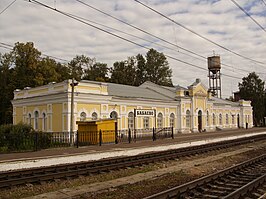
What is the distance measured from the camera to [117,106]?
1229 inches

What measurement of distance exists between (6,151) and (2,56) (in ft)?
108

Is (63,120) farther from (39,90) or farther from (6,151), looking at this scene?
(6,151)

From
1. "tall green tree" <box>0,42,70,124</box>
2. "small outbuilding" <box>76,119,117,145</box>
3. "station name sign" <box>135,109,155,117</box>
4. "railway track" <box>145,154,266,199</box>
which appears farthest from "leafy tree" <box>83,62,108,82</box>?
"railway track" <box>145,154,266,199</box>

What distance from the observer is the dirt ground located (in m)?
8.81

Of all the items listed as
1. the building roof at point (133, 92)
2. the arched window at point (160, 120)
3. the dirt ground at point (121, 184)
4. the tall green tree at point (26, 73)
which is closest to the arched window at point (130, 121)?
the building roof at point (133, 92)

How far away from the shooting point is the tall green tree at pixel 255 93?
6825 centimetres

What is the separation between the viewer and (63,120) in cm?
2709

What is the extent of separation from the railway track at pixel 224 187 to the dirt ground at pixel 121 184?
0.88 metres

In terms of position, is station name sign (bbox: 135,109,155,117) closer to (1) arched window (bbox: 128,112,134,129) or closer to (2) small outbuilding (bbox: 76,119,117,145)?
(2) small outbuilding (bbox: 76,119,117,145)

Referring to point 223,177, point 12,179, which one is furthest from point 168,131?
point 12,179

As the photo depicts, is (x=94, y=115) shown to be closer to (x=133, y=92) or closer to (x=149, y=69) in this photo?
(x=133, y=92)

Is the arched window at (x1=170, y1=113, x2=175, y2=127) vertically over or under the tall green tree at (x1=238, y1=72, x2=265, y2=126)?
under

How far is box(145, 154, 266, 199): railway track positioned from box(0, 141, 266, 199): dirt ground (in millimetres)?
875

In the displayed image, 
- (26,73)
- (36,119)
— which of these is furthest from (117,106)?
(26,73)
